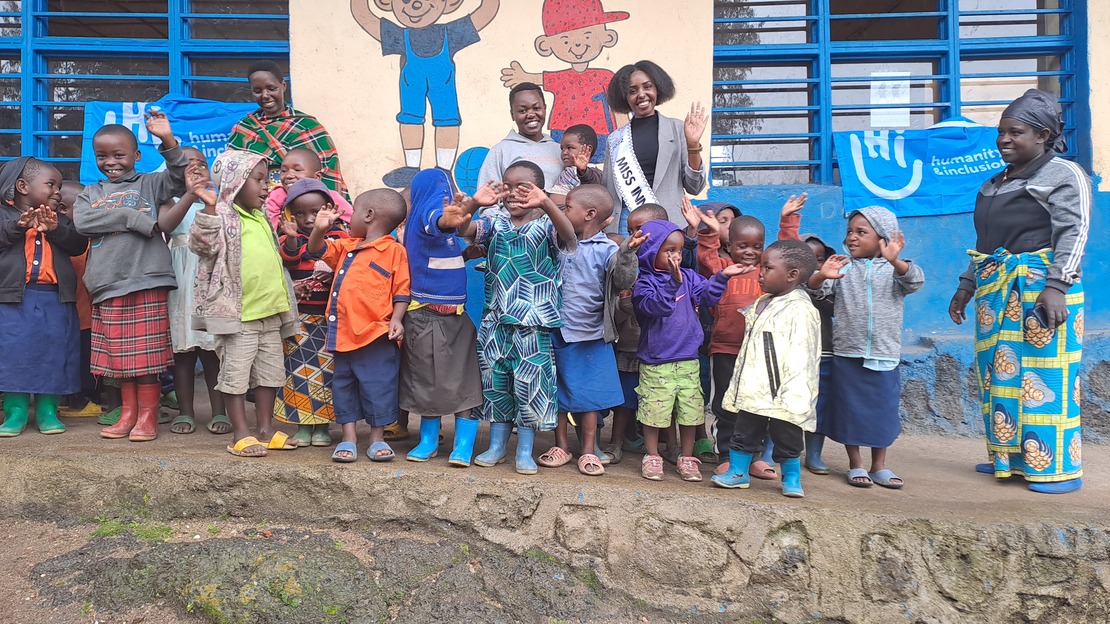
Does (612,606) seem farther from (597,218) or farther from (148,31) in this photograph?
(148,31)

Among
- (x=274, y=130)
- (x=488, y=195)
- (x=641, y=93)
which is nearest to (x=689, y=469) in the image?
(x=488, y=195)

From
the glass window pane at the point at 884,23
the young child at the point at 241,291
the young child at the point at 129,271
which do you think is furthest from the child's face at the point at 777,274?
the glass window pane at the point at 884,23

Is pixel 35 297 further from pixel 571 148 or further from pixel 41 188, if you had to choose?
pixel 571 148

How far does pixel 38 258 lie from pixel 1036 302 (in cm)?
487

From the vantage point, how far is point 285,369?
3855mm

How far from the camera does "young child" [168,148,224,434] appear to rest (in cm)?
414

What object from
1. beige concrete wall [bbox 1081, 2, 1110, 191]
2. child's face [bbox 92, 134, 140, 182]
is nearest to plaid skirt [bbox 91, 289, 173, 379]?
child's face [bbox 92, 134, 140, 182]

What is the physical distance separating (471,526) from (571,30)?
3.58 meters

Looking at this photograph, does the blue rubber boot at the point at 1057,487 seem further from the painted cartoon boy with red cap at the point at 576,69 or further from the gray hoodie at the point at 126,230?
the gray hoodie at the point at 126,230

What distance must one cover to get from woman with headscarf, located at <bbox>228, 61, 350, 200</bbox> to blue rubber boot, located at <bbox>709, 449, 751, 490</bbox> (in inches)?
107

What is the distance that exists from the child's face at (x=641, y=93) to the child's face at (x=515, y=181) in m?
1.06

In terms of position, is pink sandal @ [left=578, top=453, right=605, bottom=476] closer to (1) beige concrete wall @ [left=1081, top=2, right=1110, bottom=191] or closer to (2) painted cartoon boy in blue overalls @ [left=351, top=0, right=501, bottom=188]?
(2) painted cartoon boy in blue overalls @ [left=351, top=0, right=501, bottom=188]

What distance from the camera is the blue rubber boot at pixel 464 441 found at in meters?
3.57

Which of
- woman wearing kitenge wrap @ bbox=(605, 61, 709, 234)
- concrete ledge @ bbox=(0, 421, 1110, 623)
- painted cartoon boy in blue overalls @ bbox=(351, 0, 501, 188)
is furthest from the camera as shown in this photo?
painted cartoon boy in blue overalls @ bbox=(351, 0, 501, 188)
